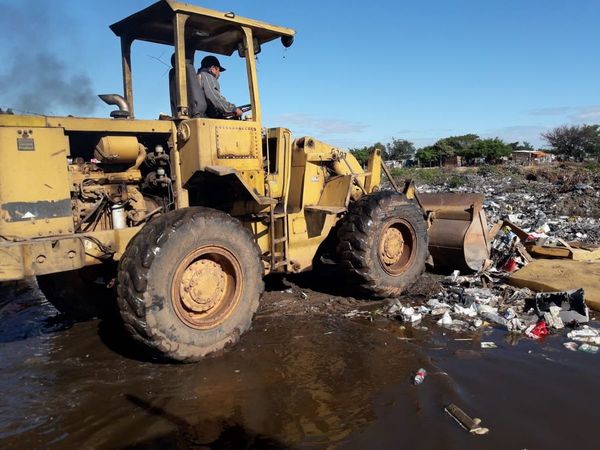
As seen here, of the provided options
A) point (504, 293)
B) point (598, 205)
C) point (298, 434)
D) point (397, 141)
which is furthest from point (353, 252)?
point (397, 141)

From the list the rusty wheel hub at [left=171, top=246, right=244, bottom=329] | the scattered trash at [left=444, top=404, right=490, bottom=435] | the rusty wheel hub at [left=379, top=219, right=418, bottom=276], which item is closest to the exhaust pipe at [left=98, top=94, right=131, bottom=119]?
the rusty wheel hub at [left=171, top=246, right=244, bottom=329]

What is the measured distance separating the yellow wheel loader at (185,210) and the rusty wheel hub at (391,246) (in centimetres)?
2

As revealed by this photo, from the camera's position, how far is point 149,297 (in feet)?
12.6

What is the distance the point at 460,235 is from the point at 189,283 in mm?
3977

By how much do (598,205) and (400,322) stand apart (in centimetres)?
1031

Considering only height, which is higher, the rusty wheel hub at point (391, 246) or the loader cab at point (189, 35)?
the loader cab at point (189, 35)

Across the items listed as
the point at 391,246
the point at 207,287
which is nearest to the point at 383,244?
the point at 391,246

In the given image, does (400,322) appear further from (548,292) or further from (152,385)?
(152,385)

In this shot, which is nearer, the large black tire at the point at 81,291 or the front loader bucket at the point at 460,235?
the large black tire at the point at 81,291

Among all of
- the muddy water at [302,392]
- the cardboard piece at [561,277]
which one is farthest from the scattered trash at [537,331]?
the cardboard piece at [561,277]

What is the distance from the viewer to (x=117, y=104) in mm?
5078

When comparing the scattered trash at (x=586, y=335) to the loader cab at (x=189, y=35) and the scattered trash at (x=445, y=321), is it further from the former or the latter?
the loader cab at (x=189, y=35)

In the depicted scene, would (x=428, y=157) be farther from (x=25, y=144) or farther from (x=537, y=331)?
(x=25, y=144)

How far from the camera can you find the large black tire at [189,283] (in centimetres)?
385
